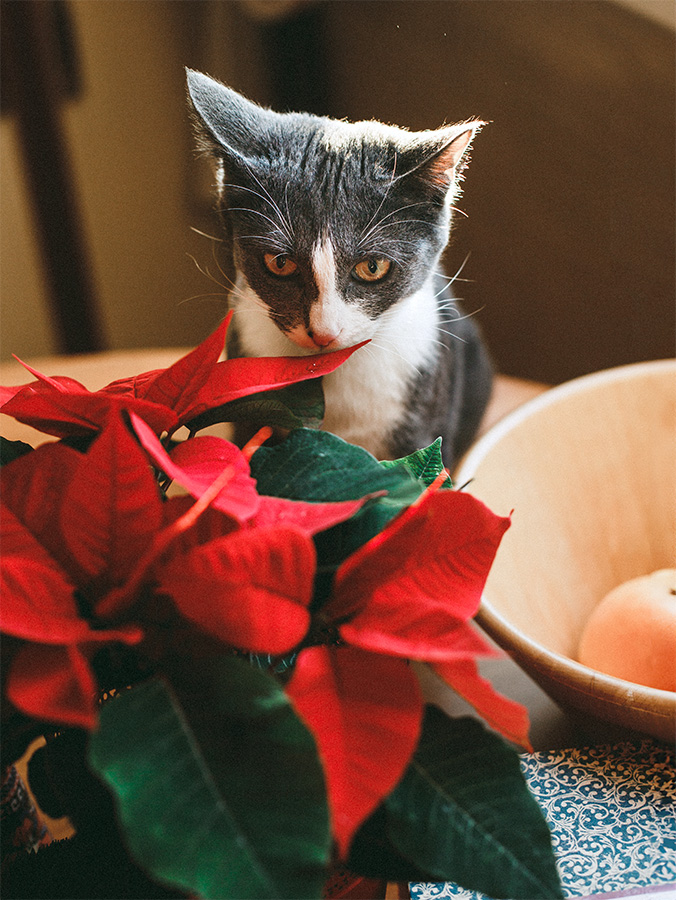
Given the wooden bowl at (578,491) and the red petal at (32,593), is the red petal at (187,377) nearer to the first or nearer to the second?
the red petal at (32,593)

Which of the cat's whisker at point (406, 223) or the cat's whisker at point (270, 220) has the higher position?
the cat's whisker at point (270, 220)

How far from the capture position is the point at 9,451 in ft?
1.12

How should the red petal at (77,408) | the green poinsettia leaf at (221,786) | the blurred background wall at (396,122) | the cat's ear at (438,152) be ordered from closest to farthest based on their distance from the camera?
the green poinsettia leaf at (221,786) → the red petal at (77,408) → the cat's ear at (438,152) → the blurred background wall at (396,122)

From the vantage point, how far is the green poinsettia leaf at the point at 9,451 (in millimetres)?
340

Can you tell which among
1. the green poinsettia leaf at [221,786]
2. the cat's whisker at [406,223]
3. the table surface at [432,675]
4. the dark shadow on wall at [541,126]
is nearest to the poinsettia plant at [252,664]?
the green poinsettia leaf at [221,786]

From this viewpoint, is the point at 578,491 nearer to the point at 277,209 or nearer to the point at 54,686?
the point at 277,209

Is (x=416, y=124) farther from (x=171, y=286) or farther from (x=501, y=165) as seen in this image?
(x=171, y=286)

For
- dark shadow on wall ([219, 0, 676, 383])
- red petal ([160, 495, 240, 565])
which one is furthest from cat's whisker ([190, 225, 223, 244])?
red petal ([160, 495, 240, 565])

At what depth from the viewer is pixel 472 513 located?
0.32 m

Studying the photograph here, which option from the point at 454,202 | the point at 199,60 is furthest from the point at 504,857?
the point at 199,60

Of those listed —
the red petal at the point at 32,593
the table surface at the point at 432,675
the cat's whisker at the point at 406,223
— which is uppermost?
the cat's whisker at the point at 406,223

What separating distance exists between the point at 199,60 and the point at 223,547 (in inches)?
24.0

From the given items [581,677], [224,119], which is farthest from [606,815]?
[224,119]

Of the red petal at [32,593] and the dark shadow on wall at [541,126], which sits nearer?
the red petal at [32,593]
